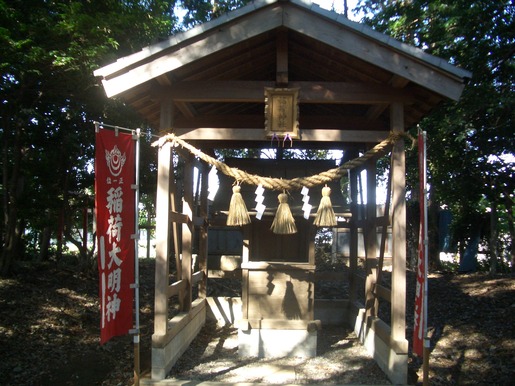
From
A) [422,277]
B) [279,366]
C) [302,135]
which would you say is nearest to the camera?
[422,277]

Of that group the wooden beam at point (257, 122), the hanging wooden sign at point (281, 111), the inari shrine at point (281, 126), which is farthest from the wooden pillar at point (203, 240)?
the hanging wooden sign at point (281, 111)

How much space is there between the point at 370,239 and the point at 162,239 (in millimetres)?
3561

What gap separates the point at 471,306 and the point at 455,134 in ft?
11.4

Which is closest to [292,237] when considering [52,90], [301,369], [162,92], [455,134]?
[301,369]

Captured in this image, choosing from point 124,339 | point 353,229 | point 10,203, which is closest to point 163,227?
point 124,339

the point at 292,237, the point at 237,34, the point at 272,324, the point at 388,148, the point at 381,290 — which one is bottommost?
the point at 272,324

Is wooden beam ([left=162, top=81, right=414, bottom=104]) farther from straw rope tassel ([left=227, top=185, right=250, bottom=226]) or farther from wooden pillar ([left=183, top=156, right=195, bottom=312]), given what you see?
wooden pillar ([left=183, top=156, right=195, bottom=312])

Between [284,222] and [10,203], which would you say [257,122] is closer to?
[284,222]

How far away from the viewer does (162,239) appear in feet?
18.1

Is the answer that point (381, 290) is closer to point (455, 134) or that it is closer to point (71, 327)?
point (455, 134)

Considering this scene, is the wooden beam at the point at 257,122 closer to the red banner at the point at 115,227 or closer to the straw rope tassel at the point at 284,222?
the red banner at the point at 115,227

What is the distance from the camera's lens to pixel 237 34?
17.4ft

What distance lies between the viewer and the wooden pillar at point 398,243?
17.7ft

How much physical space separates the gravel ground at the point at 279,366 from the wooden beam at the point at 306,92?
348 centimetres
